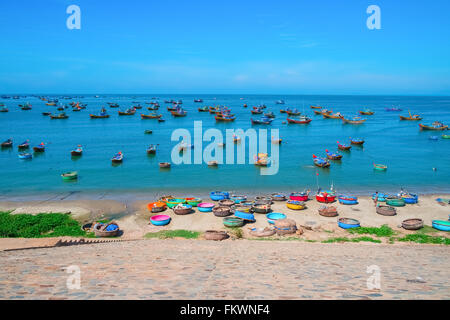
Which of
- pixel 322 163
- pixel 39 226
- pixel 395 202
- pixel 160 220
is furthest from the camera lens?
pixel 322 163

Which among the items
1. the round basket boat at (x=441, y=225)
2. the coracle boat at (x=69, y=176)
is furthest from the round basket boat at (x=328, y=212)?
the coracle boat at (x=69, y=176)

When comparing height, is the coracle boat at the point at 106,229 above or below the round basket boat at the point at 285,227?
below

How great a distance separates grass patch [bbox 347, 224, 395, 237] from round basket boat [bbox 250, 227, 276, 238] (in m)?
5.81

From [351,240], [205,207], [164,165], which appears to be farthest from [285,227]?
[164,165]

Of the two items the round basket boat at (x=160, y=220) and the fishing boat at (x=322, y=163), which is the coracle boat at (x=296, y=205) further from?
the fishing boat at (x=322, y=163)

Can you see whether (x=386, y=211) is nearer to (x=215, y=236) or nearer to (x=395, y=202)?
(x=395, y=202)

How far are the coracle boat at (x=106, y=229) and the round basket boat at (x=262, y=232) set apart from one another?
33.2ft

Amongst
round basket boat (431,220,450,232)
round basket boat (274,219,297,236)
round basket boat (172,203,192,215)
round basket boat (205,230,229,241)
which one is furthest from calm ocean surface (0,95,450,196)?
round basket boat (205,230,229,241)

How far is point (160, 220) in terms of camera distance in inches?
936

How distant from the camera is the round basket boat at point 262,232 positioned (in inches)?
832

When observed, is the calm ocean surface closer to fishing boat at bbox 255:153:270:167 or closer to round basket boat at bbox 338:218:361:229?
fishing boat at bbox 255:153:270:167

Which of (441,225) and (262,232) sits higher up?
(441,225)

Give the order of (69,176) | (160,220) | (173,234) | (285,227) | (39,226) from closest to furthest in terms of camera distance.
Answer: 1. (285,227)
2. (173,234)
3. (39,226)
4. (160,220)
5. (69,176)

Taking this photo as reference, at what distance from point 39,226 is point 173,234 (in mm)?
10598
